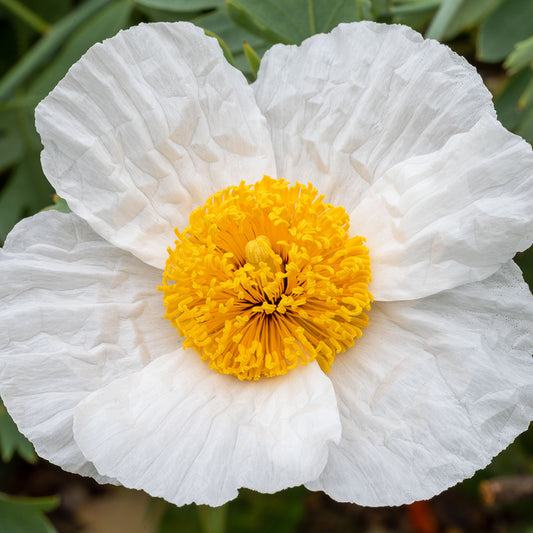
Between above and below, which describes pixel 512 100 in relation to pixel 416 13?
below

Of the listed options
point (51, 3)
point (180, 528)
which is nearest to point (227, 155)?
point (51, 3)

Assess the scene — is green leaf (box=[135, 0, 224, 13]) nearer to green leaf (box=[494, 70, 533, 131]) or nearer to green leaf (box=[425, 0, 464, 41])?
→ green leaf (box=[425, 0, 464, 41])

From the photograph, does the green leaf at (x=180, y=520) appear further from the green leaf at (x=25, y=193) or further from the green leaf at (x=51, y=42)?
the green leaf at (x=51, y=42)

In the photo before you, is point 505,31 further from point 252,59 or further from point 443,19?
point 252,59

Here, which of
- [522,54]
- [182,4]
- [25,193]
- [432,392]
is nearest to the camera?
[432,392]

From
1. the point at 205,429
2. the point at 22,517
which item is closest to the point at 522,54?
the point at 205,429
